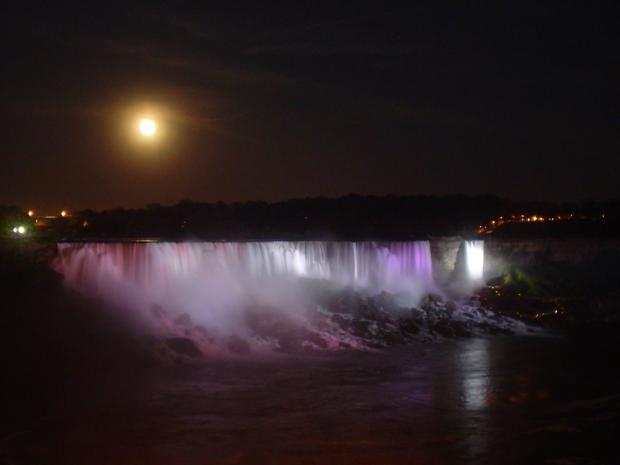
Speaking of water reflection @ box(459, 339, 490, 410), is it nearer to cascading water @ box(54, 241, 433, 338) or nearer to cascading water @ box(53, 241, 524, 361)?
cascading water @ box(53, 241, 524, 361)

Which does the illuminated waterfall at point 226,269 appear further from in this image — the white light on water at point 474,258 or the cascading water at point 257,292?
the white light on water at point 474,258

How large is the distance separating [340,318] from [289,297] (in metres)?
3.00

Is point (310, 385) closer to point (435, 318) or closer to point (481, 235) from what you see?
point (435, 318)

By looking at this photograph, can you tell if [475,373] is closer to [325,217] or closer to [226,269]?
[226,269]

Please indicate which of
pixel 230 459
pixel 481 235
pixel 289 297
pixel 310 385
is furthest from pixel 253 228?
pixel 230 459

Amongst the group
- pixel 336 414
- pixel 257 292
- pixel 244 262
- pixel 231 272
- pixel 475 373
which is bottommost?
pixel 475 373

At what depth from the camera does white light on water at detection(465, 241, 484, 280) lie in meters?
34.0

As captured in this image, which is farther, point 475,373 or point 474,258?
point 474,258

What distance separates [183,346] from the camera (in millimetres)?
20125

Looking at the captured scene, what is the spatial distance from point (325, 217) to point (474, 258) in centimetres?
3833

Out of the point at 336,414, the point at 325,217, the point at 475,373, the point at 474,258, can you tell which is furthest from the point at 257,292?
the point at 325,217

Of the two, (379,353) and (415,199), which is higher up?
(415,199)

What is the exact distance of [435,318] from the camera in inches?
1051

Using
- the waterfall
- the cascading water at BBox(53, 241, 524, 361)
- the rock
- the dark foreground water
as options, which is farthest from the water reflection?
the waterfall
